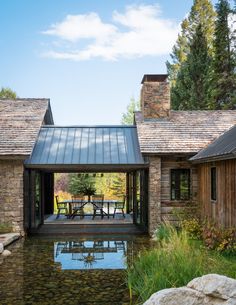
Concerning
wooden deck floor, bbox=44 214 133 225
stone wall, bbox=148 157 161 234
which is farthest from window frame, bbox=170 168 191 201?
wooden deck floor, bbox=44 214 133 225

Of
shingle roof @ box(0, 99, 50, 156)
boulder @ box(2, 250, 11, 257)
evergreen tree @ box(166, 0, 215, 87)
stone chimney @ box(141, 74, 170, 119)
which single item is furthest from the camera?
evergreen tree @ box(166, 0, 215, 87)

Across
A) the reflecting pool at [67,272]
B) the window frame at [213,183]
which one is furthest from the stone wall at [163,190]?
the window frame at [213,183]

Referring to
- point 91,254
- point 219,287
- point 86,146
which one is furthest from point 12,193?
point 219,287

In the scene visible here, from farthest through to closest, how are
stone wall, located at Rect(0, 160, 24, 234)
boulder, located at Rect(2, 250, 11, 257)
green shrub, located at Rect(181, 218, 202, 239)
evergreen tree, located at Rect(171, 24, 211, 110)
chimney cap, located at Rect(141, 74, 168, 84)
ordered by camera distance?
evergreen tree, located at Rect(171, 24, 211, 110)
chimney cap, located at Rect(141, 74, 168, 84)
stone wall, located at Rect(0, 160, 24, 234)
green shrub, located at Rect(181, 218, 202, 239)
boulder, located at Rect(2, 250, 11, 257)

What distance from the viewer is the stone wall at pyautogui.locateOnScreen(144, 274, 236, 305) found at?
536 cm

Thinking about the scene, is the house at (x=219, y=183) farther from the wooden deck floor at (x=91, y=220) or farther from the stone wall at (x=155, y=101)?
the wooden deck floor at (x=91, y=220)

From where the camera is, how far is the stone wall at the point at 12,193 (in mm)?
14117

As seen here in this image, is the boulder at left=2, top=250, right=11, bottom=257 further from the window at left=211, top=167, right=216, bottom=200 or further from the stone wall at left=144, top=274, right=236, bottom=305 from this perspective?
the window at left=211, top=167, right=216, bottom=200

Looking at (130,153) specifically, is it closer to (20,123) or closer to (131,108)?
(20,123)

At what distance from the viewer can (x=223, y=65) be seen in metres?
28.1

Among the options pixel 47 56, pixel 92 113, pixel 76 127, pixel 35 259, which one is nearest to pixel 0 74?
pixel 47 56

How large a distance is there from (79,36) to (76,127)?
1632 centimetres

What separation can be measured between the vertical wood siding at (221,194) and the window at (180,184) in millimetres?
1019

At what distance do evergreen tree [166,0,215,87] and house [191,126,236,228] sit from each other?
1961cm
